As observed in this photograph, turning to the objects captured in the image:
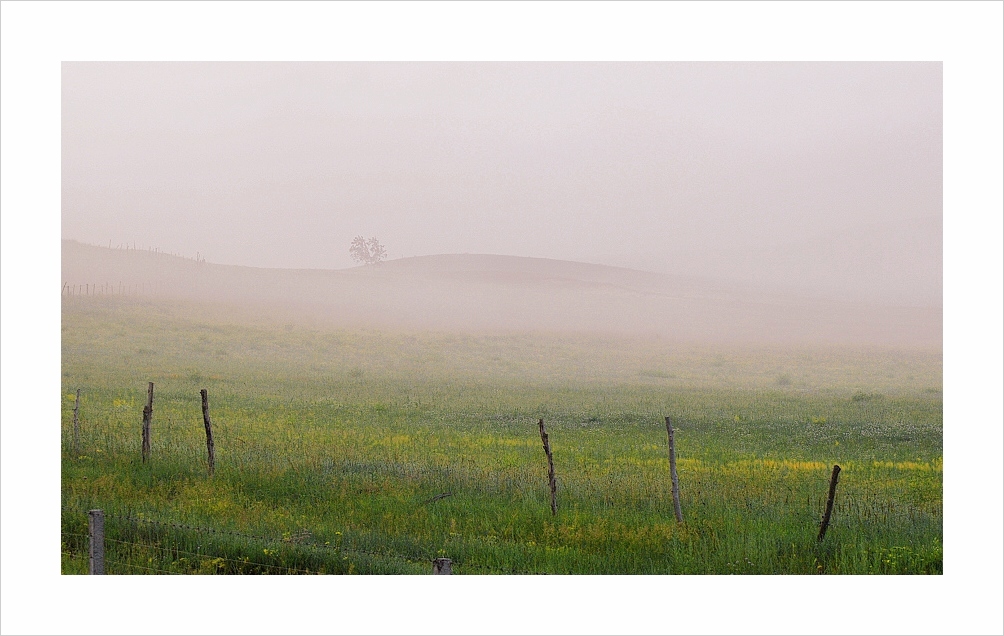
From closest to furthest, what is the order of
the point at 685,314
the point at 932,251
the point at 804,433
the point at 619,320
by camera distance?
the point at 804,433 → the point at 932,251 → the point at 619,320 → the point at 685,314

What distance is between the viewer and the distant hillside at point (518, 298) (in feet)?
119

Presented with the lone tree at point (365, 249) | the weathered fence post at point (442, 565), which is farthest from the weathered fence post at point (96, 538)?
the lone tree at point (365, 249)

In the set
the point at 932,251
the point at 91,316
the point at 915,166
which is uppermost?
the point at 915,166

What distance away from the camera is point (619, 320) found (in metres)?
51.5

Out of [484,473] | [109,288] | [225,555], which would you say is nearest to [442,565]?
[225,555]

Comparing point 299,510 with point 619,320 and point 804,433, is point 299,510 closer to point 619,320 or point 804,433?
point 804,433

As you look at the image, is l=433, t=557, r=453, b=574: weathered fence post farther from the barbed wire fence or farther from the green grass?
the green grass

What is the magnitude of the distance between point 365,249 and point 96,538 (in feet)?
76.9

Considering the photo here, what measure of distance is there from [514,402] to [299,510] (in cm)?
1695

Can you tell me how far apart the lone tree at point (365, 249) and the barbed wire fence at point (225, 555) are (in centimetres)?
2073

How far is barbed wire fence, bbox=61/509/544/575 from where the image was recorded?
8969mm

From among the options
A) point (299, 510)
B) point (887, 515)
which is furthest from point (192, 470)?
point (887, 515)

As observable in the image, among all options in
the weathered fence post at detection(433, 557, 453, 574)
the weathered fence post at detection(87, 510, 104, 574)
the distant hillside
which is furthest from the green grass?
the distant hillside

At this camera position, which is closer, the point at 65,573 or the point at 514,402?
the point at 65,573
